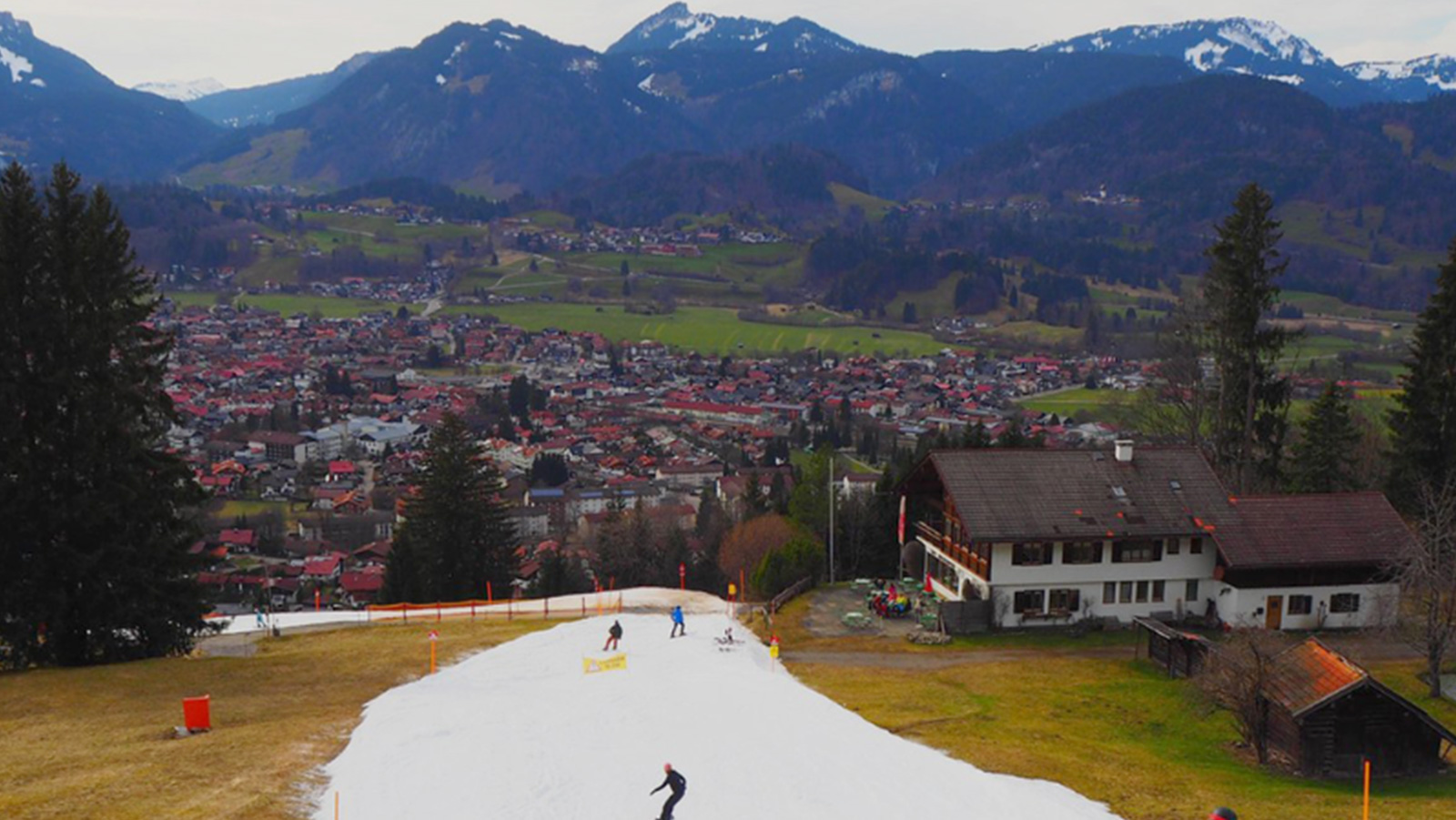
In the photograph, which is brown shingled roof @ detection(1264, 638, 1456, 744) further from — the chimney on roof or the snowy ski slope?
the chimney on roof

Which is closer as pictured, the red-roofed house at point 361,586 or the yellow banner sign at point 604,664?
the yellow banner sign at point 604,664

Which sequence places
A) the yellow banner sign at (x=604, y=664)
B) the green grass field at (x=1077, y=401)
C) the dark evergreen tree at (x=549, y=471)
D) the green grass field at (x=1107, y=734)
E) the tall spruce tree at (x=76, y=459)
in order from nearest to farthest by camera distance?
the green grass field at (x=1107, y=734)
the yellow banner sign at (x=604, y=664)
the tall spruce tree at (x=76, y=459)
the dark evergreen tree at (x=549, y=471)
the green grass field at (x=1077, y=401)

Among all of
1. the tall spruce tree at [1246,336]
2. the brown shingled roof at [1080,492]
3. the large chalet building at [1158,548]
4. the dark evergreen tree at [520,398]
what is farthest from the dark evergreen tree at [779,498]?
the dark evergreen tree at [520,398]

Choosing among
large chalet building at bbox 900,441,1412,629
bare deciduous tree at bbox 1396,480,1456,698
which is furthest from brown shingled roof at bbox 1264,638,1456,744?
large chalet building at bbox 900,441,1412,629

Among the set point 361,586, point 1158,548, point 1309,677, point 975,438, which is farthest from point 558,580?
point 1309,677

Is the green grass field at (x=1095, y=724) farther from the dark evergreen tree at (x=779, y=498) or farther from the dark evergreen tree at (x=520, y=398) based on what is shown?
the dark evergreen tree at (x=520, y=398)

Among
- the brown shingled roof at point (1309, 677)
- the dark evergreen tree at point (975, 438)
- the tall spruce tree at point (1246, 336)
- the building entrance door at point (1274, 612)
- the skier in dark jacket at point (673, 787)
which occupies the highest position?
the tall spruce tree at point (1246, 336)
